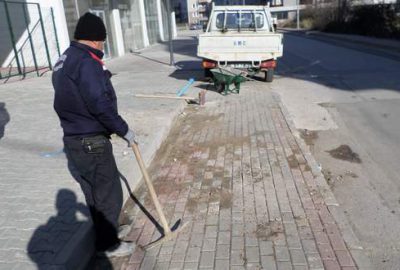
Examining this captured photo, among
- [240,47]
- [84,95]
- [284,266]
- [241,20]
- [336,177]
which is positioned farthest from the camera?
[241,20]

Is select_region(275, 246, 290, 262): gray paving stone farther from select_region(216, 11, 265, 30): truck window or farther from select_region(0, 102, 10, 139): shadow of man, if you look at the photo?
select_region(216, 11, 265, 30): truck window

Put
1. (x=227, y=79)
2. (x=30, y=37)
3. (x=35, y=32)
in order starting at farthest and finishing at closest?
1. (x=35, y=32)
2. (x=30, y=37)
3. (x=227, y=79)

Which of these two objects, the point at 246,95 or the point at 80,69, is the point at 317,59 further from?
the point at 80,69

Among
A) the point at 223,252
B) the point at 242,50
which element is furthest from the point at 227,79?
the point at 223,252

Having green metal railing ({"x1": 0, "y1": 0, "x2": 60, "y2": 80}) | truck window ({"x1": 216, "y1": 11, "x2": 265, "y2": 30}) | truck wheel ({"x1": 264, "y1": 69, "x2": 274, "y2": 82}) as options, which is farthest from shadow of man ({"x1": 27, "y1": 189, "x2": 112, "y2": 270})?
green metal railing ({"x1": 0, "y1": 0, "x2": 60, "y2": 80})

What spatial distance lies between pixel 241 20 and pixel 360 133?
25.0 ft

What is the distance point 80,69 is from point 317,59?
54.4ft

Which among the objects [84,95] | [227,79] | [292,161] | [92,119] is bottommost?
[292,161]

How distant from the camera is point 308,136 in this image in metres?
6.74

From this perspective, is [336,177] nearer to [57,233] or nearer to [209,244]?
[209,244]

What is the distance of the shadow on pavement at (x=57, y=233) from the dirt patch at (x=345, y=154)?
3716 millimetres

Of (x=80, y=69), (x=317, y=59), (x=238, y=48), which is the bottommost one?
(x=317, y=59)

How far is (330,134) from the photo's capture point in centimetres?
681

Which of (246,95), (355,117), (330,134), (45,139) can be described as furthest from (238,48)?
(45,139)
